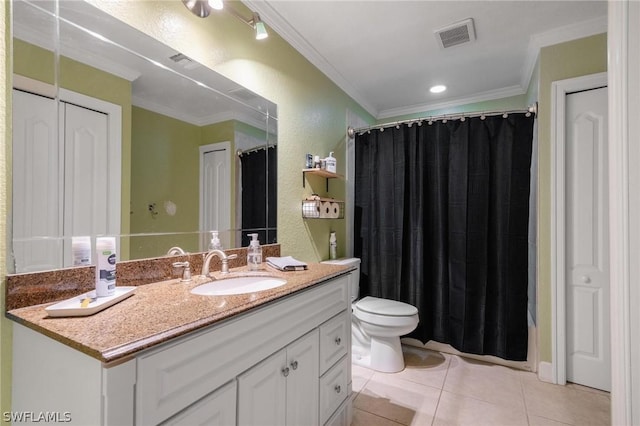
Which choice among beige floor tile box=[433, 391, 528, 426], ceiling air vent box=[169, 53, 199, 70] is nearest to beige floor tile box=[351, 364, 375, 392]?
beige floor tile box=[433, 391, 528, 426]

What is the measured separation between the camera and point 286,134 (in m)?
1.96

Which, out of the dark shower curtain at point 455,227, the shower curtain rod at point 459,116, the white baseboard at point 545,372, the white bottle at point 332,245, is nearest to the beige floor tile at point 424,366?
the dark shower curtain at point 455,227

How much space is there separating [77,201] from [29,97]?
1.11 feet

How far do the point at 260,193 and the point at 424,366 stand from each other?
1789mm

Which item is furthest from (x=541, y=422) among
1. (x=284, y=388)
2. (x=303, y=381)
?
(x=284, y=388)

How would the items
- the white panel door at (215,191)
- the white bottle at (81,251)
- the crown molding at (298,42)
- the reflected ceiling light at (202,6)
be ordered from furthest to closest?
1. the crown molding at (298,42)
2. the white panel door at (215,191)
3. the reflected ceiling light at (202,6)
4. the white bottle at (81,251)

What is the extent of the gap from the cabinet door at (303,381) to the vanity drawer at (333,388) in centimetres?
6

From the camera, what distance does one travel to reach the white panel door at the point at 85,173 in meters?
0.98

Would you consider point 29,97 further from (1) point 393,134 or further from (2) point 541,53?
(2) point 541,53

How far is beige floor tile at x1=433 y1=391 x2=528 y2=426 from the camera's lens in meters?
1.64

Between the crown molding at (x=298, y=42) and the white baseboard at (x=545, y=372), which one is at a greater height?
the crown molding at (x=298, y=42)

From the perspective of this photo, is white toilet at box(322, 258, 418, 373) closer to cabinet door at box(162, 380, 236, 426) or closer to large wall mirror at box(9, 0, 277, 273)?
large wall mirror at box(9, 0, 277, 273)

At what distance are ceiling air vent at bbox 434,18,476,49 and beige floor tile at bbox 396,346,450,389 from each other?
7.82 ft

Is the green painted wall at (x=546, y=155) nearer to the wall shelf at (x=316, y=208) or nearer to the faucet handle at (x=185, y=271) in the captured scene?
the wall shelf at (x=316, y=208)
